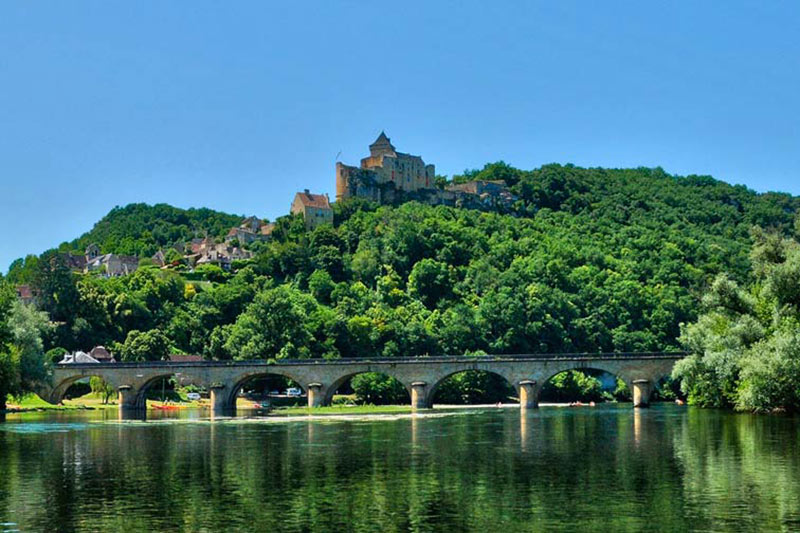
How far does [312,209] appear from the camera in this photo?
143m

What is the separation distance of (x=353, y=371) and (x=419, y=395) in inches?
219

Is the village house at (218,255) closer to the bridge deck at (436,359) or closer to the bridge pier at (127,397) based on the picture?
the bridge deck at (436,359)

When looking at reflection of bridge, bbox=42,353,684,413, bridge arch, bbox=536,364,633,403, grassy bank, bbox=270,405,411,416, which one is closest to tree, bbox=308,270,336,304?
bridge arch, bbox=536,364,633,403

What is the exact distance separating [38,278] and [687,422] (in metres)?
72.9

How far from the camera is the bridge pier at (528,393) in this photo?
79938mm

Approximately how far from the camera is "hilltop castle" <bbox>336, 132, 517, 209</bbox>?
149 meters

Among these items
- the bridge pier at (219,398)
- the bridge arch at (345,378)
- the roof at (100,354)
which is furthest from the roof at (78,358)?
the bridge arch at (345,378)

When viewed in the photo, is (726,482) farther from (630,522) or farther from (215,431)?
(215,431)

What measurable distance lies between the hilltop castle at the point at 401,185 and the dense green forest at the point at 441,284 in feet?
11.9

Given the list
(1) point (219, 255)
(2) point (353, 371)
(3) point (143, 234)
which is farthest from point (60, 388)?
(3) point (143, 234)

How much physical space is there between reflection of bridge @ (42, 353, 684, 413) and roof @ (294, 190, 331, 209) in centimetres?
6085

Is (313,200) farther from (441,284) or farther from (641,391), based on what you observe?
(641,391)

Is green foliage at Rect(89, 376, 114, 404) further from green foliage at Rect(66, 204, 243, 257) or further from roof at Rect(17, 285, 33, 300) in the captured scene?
green foliage at Rect(66, 204, 243, 257)

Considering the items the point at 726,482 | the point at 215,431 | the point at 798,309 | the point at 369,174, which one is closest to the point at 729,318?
the point at 798,309
